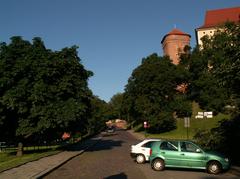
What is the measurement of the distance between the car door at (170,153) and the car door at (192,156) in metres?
0.26

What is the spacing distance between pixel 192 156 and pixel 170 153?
3.56 ft

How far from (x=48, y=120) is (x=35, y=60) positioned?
4.94 meters

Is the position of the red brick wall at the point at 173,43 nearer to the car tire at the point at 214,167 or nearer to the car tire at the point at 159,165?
the car tire at the point at 159,165

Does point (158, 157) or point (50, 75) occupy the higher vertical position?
point (50, 75)

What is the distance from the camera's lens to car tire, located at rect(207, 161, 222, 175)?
18781 millimetres

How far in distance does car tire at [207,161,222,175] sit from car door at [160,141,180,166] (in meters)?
1.50

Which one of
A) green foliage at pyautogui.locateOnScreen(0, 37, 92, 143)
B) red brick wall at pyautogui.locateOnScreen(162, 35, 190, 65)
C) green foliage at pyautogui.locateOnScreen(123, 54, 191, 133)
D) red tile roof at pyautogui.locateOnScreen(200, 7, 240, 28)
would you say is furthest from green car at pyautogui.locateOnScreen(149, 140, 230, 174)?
red brick wall at pyautogui.locateOnScreen(162, 35, 190, 65)

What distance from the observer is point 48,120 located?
3089 cm

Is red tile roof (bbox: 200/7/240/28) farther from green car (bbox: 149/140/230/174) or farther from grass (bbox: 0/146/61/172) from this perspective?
green car (bbox: 149/140/230/174)

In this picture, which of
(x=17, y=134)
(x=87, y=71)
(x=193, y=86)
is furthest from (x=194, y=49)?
(x=17, y=134)

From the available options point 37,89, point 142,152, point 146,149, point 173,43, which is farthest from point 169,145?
point 173,43

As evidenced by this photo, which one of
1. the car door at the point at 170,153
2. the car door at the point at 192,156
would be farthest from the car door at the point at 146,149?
the car door at the point at 192,156

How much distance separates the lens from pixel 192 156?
19.1 m

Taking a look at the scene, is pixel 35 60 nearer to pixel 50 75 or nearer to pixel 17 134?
pixel 50 75
